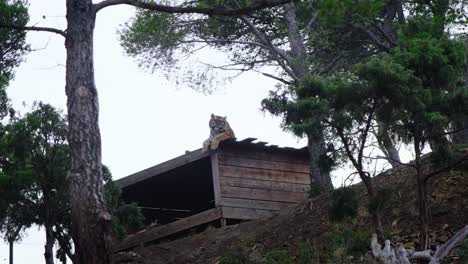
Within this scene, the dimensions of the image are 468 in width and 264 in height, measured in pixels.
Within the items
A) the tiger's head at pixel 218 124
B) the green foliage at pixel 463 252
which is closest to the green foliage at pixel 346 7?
A: the green foliage at pixel 463 252

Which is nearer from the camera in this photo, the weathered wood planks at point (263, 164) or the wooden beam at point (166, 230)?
the wooden beam at point (166, 230)

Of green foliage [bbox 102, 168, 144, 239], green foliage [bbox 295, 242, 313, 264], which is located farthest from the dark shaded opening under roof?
green foliage [bbox 295, 242, 313, 264]

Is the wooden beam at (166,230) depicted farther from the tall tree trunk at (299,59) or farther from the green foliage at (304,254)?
the green foliage at (304,254)

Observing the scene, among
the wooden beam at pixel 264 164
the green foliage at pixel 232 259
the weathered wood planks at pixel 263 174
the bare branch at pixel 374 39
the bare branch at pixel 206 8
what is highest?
the bare branch at pixel 374 39

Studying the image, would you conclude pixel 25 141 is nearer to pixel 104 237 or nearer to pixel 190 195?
pixel 104 237

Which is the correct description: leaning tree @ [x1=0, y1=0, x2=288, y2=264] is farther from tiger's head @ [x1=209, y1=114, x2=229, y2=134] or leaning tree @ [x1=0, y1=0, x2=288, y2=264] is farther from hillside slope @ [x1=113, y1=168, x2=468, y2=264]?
tiger's head @ [x1=209, y1=114, x2=229, y2=134]

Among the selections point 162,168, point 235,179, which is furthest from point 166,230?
point 235,179

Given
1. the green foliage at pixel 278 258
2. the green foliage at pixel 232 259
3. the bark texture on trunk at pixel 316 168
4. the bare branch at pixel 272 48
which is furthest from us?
the bare branch at pixel 272 48

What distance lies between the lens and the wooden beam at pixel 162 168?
19531 mm

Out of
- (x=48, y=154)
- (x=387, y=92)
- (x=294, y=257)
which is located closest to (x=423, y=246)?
(x=387, y=92)

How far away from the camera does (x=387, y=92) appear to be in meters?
11.8

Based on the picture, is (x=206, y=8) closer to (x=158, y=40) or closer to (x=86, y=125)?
(x=86, y=125)

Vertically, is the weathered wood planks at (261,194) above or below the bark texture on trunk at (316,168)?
below

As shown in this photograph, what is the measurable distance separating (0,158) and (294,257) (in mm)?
5297
